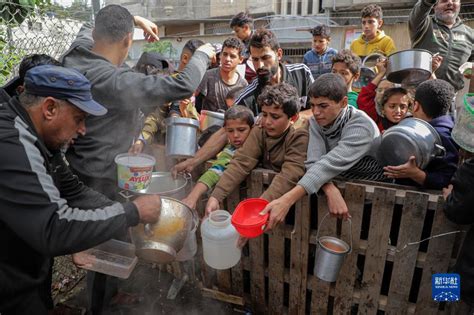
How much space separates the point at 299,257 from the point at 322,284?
297 mm

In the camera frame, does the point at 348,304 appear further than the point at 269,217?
Yes

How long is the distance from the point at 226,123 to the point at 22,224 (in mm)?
1856

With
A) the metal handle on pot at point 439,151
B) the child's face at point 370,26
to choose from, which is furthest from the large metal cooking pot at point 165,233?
the child's face at point 370,26

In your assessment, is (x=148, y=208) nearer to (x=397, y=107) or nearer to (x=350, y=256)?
(x=350, y=256)

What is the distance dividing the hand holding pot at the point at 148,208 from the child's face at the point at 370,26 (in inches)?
194

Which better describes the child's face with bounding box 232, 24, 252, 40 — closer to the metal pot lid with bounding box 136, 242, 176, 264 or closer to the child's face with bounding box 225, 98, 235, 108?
the child's face with bounding box 225, 98, 235, 108

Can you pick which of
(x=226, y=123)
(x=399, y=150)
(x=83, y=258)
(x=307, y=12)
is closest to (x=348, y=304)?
(x=399, y=150)

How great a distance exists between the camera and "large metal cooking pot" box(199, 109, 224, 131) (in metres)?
3.50

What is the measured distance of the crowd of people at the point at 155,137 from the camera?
66.9 inches

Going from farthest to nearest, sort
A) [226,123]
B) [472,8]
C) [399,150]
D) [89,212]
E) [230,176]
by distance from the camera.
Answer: [472,8] < [226,123] < [230,176] < [399,150] < [89,212]

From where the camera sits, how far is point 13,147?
1.59 metres

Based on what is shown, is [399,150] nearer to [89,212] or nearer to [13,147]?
[89,212]

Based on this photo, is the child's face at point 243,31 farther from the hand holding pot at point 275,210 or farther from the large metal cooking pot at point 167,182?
the hand holding pot at point 275,210

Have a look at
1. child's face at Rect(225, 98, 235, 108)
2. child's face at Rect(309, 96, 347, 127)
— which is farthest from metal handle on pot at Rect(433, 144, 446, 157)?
child's face at Rect(225, 98, 235, 108)
